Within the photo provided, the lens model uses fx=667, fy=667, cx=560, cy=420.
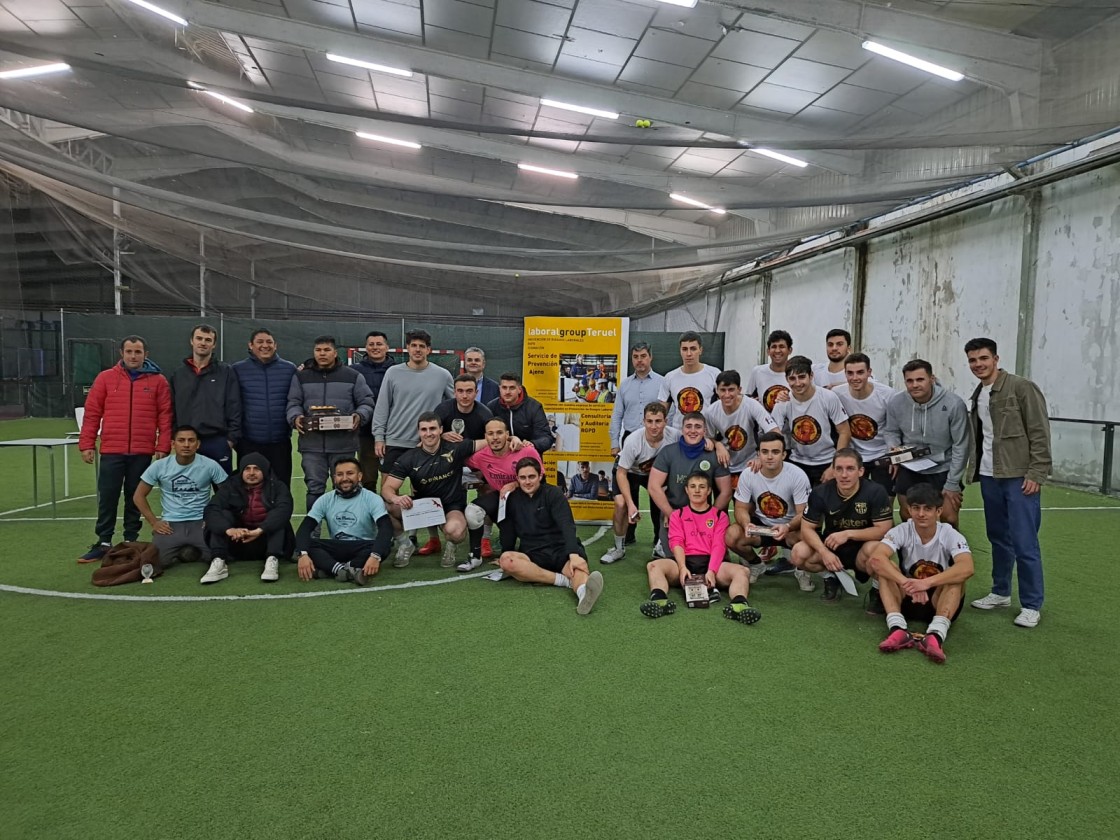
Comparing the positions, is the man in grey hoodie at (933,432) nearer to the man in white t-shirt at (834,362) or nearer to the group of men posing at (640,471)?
the group of men posing at (640,471)

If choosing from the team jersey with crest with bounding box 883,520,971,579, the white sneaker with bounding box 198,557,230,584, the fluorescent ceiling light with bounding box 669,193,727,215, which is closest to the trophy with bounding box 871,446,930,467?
the team jersey with crest with bounding box 883,520,971,579

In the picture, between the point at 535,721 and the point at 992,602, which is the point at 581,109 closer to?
the point at 992,602

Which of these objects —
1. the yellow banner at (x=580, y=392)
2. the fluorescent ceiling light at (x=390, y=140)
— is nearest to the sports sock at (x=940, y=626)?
the yellow banner at (x=580, y=392)

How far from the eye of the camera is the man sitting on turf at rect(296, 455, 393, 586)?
462 centimetres

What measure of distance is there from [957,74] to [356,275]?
33.0 ft

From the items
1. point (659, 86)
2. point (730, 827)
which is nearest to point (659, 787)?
point (730, 827)

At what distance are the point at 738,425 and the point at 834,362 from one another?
1.19 m

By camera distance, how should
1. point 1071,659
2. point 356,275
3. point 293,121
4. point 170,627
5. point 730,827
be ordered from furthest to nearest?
point 356,275 < point 293,121 < point 170,627 < point 1071,659 < point 730,827

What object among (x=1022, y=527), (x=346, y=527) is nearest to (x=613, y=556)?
(x=346, y=527)

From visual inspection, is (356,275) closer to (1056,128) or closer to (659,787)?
(1056,128)

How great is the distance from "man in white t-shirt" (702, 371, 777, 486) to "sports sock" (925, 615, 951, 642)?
171 centimetres

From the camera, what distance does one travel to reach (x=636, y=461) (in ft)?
17.4

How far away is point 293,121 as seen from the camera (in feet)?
19.4

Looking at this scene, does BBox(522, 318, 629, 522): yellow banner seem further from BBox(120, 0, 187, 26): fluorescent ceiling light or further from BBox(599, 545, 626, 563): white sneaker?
BBox(120, 0, 187, 26): fluorescent ceiling light
